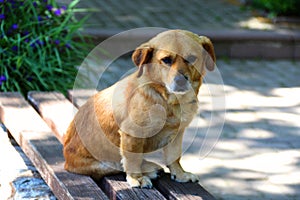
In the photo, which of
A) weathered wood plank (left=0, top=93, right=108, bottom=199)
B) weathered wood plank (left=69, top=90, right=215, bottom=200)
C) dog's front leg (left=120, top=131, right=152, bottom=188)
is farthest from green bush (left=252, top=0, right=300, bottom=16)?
dog's front leg (left=120, top=131, right=152, bottom=188)

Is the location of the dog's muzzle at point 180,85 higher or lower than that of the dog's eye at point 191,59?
lower

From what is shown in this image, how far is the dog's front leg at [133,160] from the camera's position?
357cm

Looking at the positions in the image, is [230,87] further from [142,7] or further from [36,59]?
[142,7]

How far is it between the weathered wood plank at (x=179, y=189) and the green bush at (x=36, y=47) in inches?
97.1

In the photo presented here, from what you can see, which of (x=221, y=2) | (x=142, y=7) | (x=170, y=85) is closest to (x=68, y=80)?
(x=170, y=85)

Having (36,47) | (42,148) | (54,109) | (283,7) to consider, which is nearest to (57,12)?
(36,47)

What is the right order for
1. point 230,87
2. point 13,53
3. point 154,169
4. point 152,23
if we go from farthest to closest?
point 152,23
point 230,87
point 13,53
point 154,169

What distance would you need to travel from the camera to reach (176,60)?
3.33 metres

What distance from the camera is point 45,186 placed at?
4.36m

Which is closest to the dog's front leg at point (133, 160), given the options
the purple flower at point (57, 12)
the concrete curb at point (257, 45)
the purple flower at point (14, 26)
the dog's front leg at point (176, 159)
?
the dog's front leg at point (176, 159)

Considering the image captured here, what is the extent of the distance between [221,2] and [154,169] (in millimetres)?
7128

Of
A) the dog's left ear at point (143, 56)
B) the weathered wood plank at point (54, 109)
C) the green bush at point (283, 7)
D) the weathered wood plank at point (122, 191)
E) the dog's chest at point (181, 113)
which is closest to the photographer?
the dog's left ear at point (143, 56)

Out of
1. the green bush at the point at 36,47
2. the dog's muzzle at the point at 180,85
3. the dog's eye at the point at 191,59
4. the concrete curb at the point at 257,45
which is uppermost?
the dog's eye at the point at 191,59

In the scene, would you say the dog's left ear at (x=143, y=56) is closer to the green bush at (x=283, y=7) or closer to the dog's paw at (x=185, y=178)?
the dog's paw at (x=185, y=178)
